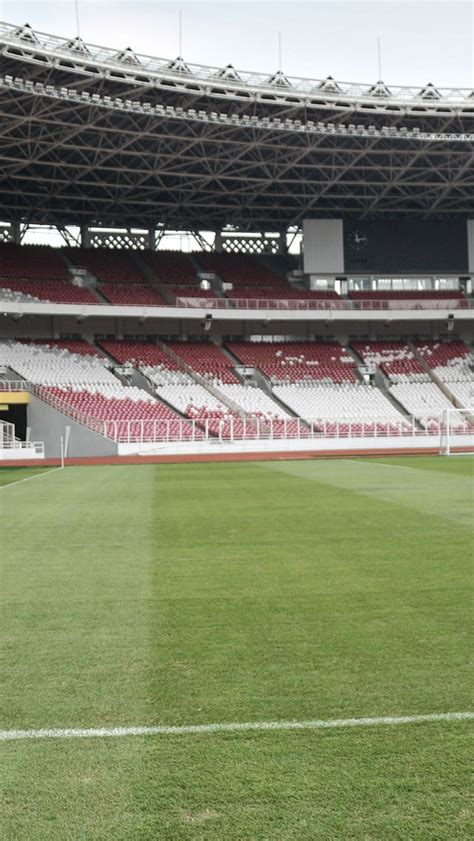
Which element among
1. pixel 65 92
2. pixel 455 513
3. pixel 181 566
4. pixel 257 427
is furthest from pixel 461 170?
pixel 181 566

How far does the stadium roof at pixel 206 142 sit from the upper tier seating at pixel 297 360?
994 centimetres

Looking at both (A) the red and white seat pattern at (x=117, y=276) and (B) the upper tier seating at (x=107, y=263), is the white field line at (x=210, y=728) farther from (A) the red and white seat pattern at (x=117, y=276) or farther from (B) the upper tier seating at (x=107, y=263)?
(B) the upper tier seating at (x=107, y=263)

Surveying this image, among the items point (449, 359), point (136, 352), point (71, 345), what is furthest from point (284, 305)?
point (71, 345)

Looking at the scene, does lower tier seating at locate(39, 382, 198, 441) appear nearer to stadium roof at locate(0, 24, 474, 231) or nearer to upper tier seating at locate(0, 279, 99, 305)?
upper tier seating at locate(0, 279, 99, 305)

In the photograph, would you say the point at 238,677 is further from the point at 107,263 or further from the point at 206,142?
the point at 107,263

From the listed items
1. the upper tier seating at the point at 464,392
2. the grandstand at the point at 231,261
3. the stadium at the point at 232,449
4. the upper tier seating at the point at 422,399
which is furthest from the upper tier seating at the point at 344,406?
the upper tier seating at the point at 464,392

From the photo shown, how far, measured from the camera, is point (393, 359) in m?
57.4

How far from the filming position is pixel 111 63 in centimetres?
3750

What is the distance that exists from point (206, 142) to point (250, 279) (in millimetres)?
15414

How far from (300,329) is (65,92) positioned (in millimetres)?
26668

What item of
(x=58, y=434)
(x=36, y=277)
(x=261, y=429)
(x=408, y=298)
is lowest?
(x=58, y=434)

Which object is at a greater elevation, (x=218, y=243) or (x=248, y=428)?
(x=218, y=243)

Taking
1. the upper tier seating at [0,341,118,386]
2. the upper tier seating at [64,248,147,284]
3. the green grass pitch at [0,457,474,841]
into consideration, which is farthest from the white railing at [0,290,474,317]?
the green grass pitch at [0,457,474,841]

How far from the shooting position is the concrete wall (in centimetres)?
3953
